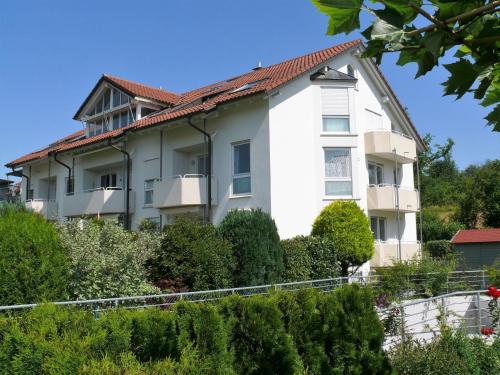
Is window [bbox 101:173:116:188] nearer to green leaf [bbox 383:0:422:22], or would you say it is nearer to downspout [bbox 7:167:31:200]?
downspout [bbox 7:167:31:200]

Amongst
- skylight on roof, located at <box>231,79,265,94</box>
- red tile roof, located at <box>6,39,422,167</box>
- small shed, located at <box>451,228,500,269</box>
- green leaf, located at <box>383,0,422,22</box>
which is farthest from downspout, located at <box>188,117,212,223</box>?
green leaf, located at <box>383,0,422,22</box>

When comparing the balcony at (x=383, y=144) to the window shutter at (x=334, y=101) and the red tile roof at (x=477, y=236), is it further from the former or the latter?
the red tile roof at (x=477, y=236)

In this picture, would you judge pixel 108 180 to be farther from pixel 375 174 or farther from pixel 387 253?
pixel 387 253

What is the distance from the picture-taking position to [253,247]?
1404 centimetres

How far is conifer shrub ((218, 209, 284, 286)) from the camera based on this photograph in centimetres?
1390

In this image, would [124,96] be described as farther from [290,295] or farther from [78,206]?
[290,295]

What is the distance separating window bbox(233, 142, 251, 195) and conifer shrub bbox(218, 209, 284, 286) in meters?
5.94

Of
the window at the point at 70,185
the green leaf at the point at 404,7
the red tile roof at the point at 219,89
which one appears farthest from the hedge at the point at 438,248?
the green leaf at the point at 404,7

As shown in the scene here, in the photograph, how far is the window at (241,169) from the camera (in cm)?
2108

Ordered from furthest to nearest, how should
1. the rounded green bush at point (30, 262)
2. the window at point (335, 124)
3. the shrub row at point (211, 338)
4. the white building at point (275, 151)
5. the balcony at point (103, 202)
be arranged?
1. the balcony at point (103, 202)
2. the window at point (335, 124)
3. the white building at point (275, 151)
4. the rounded green bush at point (30, 262)
5. the shrub row at point (211, 338)

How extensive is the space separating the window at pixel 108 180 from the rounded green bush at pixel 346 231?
13.6 m

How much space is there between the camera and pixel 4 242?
29.1ft

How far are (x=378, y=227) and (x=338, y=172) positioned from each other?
4.20 m

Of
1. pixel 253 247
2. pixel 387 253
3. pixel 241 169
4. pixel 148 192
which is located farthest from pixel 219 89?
pixel 253 247
